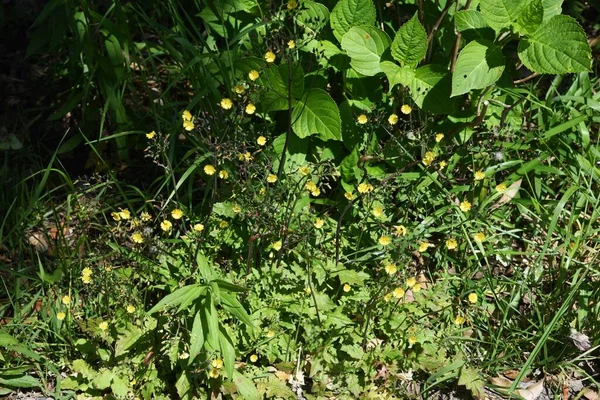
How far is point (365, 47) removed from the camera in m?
3.05

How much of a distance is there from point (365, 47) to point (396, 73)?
18cm

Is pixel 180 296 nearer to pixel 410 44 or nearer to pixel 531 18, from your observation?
pixel 410 44

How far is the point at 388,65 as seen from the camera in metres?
3.01

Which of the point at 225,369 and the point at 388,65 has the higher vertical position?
the point at 388,65

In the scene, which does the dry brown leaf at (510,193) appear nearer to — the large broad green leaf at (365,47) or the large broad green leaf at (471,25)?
the large broad green leaf at (471,25)

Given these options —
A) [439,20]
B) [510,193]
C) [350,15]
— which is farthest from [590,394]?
[350,15]

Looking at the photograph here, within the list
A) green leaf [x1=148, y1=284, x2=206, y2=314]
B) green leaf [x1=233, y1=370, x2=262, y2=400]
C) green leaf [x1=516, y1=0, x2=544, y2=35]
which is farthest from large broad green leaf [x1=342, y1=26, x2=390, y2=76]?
green leaf [x1=233, y1=370, x2=262, y2=400]

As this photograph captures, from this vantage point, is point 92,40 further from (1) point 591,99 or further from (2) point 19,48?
(1) point 591,99

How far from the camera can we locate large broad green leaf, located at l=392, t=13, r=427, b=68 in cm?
292

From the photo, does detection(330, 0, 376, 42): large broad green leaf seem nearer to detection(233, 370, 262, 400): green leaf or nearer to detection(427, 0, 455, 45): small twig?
detection(427, 0, 455, 45): small twig

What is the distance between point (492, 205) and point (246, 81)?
51.0 inches

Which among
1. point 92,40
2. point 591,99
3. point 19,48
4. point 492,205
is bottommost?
point 492,205

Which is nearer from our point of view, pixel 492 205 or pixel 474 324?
pixel 474 324

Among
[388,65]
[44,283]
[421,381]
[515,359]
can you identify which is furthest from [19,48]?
[515,359]
